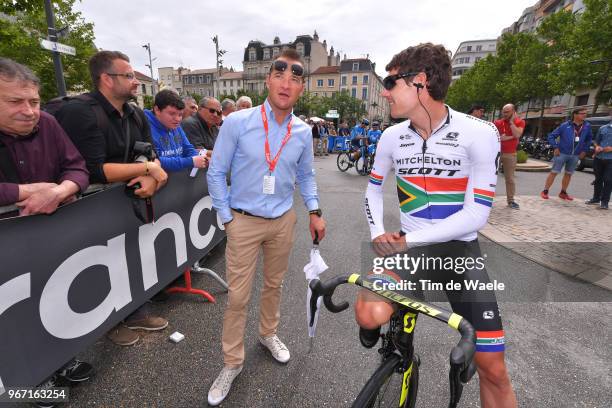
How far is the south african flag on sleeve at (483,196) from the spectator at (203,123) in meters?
4.40

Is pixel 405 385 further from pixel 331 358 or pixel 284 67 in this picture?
pixel 284 67

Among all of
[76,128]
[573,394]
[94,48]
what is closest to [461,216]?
[573,394]

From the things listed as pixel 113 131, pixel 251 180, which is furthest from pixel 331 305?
pixel 113 131

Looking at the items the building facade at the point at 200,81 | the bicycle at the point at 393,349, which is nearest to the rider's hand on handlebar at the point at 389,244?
the bicycle at the point at 393,349

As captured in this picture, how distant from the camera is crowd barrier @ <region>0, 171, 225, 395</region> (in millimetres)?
1788

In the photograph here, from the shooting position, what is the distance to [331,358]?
2.73 meters

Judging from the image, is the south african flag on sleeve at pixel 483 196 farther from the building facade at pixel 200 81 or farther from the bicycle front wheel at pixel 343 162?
the building facade at pixel 200 81

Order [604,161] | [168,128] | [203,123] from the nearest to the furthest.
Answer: [168,128], [203,123], [604,161]

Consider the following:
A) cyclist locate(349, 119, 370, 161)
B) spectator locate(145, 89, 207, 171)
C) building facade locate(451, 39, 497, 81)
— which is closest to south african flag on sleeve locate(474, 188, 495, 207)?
spectator locate(145, 89, 207, 171)

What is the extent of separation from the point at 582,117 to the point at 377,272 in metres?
9.79

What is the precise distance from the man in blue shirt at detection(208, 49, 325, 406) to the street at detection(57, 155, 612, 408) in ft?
1.13

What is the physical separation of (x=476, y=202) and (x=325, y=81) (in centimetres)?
8007

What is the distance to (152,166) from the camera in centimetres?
265

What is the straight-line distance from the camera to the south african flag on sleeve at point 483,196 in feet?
5.29
